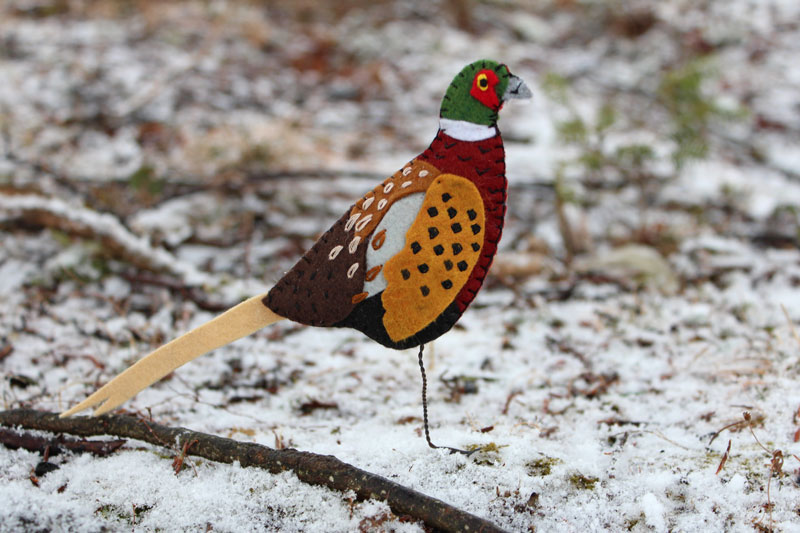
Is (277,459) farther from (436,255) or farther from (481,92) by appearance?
(481,92)

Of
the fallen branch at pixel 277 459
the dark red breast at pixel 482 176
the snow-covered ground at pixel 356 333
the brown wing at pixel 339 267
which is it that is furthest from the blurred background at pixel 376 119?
the dark red breast at pixel 482 176

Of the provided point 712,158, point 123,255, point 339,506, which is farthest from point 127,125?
point 712,158

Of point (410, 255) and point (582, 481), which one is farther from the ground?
point (410, 255)

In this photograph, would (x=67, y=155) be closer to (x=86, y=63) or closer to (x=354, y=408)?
(x=86, y=63)

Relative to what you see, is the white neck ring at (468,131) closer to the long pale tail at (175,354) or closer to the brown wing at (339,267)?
the brown wing at (339,267)

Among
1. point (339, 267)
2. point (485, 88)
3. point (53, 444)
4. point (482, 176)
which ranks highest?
point (485, 88)

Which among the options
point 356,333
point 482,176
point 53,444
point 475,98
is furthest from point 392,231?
point 356,333
